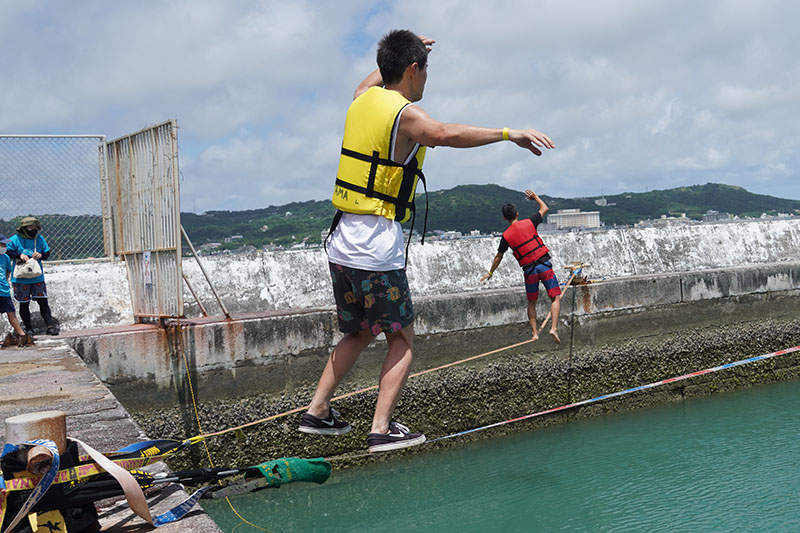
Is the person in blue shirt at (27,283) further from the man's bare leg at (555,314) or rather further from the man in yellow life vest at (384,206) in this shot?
the man's bare leg at (555,314)

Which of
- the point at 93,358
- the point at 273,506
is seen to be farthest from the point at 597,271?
the point at 93,358

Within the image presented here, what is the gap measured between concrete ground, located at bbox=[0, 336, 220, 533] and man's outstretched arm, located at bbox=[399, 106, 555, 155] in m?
1.65

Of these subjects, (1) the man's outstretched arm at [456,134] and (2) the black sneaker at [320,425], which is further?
(2) the black sneaker at [320,425]

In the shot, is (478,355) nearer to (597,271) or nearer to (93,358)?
(597,271)

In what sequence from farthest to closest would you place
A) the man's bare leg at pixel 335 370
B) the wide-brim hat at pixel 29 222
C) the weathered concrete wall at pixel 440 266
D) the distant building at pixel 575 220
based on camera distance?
1. the distant building at pixel 575 220
2. the weathered concrete wall at pixel 440 266
3. the wide-brim hat at pixel 29 222
4. the man's bare leg at pixel 335 370

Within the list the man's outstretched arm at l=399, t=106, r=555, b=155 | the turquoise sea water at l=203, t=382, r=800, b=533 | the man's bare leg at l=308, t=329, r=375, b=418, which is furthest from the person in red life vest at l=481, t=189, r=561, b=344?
the man's outstretched arm at l=399, t=106, r=555, b=155

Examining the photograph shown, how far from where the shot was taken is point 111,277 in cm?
810

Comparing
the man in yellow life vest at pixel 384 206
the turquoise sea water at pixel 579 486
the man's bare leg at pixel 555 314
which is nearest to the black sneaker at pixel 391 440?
the man in yellow life vest at pixel 384 206

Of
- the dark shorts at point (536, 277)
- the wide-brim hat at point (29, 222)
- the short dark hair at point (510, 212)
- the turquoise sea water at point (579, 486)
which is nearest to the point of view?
the turquoise sea water at point (579, 486)

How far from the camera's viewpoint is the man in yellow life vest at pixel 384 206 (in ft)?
10.6

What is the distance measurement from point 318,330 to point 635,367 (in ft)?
14.1

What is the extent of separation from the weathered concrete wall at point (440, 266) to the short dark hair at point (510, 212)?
1330mm

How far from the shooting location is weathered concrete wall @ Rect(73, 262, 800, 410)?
6707mm

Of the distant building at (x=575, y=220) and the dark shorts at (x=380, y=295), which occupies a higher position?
the distant building at (x=575, y=220)
